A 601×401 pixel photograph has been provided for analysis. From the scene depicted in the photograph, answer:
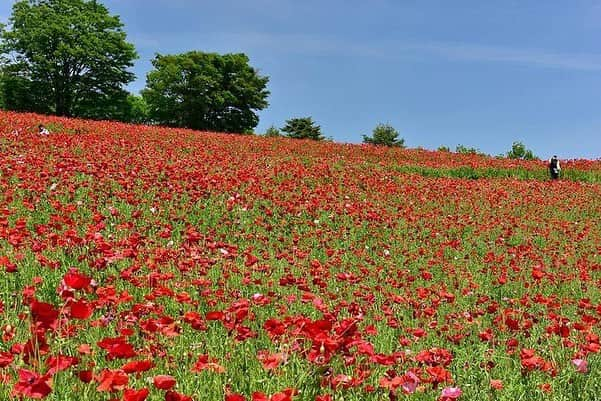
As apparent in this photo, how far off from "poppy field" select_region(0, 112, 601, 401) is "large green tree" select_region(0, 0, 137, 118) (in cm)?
2699

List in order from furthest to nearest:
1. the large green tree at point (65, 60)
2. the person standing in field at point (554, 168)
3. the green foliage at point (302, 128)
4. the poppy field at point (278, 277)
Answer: the green foliage at point (302, 128) → the large green tree at point (65, 60) → the person standing in field at point (554, 168) → the poppy field at point (278, 277)

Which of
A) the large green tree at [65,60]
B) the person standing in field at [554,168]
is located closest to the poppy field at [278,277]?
the person standing in field at [554,168]

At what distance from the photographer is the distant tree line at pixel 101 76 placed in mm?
45906

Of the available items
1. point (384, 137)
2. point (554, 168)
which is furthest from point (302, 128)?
point (554, 168)

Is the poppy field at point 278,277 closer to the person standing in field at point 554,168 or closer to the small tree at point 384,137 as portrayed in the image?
the person standing in field at point 554,168

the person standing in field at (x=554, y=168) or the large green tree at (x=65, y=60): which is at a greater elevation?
the large green tree at (x=65, y=60)

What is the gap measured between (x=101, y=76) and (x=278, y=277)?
45736 mm

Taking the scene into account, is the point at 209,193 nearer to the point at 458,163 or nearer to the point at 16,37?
the point at 458,163

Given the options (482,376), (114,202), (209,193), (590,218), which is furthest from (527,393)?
(590,218)

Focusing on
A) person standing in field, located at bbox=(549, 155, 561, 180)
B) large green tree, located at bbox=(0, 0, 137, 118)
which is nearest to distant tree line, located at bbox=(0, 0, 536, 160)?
large green tree, located at bbox=(0, 0, 137, 118)

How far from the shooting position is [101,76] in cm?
4778

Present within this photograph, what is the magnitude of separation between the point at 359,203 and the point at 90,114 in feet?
134

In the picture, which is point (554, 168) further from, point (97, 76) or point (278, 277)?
point (97, 76)

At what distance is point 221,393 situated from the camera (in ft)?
9.86
